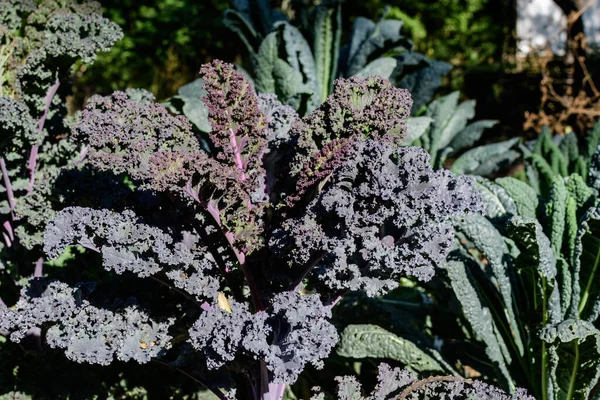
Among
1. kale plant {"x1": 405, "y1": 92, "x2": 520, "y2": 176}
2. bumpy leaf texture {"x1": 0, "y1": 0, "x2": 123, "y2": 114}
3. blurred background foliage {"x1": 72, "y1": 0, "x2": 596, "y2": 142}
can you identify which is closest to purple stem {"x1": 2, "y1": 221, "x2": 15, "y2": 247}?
bumpy leaf texture {"x1": 0, "y1": 0, "x2": 123, "y2": 114}

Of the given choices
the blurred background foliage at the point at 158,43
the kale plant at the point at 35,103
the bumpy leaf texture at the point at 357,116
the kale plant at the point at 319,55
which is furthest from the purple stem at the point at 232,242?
the blurred background foliage at the point at 158,43

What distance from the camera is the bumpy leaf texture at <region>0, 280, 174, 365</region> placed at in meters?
1.72

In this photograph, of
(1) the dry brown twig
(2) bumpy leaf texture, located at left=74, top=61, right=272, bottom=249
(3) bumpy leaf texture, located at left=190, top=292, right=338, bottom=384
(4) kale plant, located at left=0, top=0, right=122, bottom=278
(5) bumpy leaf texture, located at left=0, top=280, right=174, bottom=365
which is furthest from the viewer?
(1) the dry brown twig

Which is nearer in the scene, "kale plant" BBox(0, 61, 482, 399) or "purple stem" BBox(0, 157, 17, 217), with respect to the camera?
"kale plant" BBox(0, 61, 482, 399)

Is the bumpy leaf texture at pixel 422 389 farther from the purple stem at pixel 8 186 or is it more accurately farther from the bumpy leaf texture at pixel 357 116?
the purple stem at pixel 8 186

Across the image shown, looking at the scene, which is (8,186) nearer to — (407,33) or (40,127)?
(40,127)

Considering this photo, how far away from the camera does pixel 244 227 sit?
175 centimetres

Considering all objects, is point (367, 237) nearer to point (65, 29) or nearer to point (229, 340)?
point (229, 340)

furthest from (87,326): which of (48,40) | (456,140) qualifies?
(456,140)

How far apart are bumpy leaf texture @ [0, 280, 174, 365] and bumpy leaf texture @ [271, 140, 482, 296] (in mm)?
497

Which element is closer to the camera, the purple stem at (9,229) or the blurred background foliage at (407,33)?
the purple stem at (9,229)

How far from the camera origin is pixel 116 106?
69.2 inches

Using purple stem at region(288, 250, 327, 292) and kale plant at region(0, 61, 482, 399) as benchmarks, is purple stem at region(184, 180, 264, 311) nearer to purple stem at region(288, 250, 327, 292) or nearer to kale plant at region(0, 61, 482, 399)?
kale plant at region(0, 61, 482, 399)

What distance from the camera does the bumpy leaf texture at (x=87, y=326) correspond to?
1723mm
